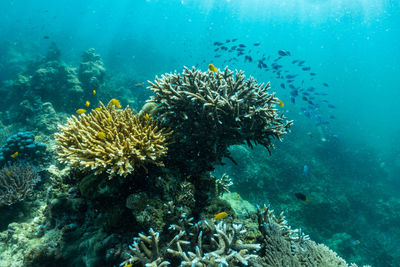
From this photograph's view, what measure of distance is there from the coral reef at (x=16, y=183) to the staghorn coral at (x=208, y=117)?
14.1 ft

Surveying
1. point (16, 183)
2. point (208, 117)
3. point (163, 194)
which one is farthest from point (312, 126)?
point (16, 183)

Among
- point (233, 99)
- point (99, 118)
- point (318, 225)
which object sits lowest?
point (318, 225)

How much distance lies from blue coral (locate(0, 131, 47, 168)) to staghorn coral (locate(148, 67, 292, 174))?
19.5 feet

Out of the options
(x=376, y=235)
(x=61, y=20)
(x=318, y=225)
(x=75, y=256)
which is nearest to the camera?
(x=75, y=256)

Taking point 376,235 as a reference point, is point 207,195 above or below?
above

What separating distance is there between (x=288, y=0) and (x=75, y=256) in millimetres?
91251

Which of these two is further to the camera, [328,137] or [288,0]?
[288,0]

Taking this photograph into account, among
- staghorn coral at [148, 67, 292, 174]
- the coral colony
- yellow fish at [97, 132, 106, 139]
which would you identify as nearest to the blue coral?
the coral colony

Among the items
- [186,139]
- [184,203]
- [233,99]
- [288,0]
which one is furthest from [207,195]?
[288,0]

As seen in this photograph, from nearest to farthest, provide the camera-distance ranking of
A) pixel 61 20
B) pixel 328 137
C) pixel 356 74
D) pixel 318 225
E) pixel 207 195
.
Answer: pixel 207 195 < pixel 318 225 < pixel 328 137 < pixel 61 20 < pixel 356 74

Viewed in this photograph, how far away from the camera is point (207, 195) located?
370cm

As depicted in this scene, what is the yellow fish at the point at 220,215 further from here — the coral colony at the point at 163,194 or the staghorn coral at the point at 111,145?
the staghorn coral at the point at 111,145

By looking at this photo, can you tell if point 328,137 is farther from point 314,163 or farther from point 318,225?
point 318,225

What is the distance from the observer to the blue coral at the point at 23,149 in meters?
6.54
